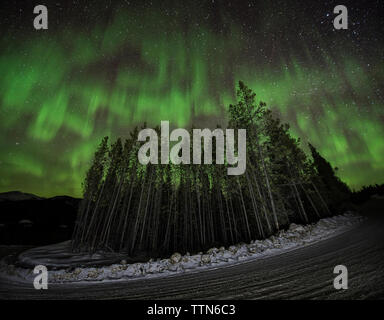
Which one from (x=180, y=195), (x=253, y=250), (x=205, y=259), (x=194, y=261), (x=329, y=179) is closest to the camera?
(x=205, y=259)

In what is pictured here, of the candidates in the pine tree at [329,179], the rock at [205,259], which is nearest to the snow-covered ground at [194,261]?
the rock at [205,259]

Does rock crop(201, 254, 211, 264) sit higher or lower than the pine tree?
lower

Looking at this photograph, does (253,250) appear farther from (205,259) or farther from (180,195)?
(180,195)

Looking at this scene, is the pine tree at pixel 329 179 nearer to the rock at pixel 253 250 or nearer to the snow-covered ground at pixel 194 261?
the snow-covered ground at pixel 194 261

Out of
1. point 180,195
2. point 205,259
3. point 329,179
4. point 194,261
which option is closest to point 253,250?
point 205,259

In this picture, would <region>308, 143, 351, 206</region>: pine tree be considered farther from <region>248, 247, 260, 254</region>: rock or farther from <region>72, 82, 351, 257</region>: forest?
<region>248, 247, 260, 254</region>: rock

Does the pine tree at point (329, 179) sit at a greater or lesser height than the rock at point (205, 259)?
greater

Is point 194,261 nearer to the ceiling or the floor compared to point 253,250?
nearer to the floor

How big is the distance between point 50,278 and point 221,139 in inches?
769

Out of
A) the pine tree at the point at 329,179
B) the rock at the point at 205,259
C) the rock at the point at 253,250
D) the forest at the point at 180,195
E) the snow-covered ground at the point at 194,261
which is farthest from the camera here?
the pine tree at the point at 329,179

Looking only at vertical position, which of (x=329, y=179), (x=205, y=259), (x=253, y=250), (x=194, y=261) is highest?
(x=329, y=179)

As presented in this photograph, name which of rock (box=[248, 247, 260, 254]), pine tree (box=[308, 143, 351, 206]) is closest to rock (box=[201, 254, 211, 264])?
rock (box=[248, 247, 260, 254])
